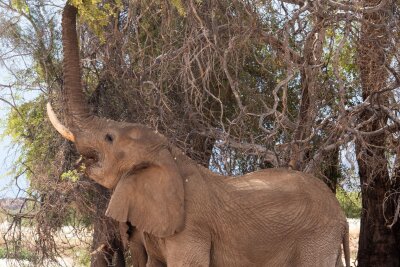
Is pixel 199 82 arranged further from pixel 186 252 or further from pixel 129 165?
pixel 186 252

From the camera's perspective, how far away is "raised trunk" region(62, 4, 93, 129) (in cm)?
816

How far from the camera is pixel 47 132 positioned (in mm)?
11258

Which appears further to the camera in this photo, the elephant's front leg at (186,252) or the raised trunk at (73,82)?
the raised trunk at (73,82)

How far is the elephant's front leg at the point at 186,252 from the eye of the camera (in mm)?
7910

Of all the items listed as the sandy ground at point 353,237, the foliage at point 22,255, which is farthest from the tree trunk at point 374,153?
the sandy ground at point 353,237

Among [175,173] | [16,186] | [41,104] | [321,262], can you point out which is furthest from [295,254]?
[41,104]

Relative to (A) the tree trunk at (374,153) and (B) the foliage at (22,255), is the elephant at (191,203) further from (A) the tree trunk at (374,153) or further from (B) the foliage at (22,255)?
(B) the foliage at (22,255)

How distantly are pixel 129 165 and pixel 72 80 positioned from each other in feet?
3.06

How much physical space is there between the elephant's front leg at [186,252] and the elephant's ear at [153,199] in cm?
11

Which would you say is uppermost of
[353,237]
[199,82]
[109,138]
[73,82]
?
[199,82]

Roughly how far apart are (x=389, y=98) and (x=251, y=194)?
286 centimetres

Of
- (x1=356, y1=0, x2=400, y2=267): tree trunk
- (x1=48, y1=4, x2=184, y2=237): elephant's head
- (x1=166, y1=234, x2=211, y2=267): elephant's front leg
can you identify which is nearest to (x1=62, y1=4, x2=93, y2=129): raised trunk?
(x1=48, y1=4, x2=184, y2=237): elephant's head

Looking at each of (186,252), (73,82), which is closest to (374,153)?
(186,252)

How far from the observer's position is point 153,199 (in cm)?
805
